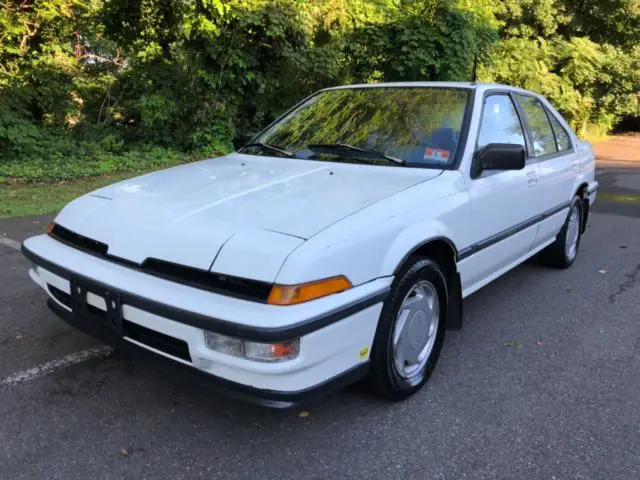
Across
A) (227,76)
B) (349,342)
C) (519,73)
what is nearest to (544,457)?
(349,342)

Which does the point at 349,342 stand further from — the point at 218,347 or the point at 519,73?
the point at 519,73

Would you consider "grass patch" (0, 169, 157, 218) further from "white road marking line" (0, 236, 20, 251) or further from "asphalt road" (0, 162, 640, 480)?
"asphalt road" (0, 162, 640, 480)

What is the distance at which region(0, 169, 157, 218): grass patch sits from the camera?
680 centimetres

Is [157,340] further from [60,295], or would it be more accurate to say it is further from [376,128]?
[376,128]

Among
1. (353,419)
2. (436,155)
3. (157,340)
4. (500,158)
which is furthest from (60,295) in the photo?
(500,158)

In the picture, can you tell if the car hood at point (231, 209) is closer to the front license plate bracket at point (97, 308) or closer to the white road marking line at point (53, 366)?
the front license plate bracket at point (97, 308)

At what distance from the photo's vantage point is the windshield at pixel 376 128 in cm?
341

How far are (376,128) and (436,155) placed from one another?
1.60ft

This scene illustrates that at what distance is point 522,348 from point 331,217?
1.84 meters

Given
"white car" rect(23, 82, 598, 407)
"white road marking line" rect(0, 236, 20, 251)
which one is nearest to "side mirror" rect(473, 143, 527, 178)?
"white car" rect(23, 82, 598, 407)

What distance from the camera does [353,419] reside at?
2.76 metres

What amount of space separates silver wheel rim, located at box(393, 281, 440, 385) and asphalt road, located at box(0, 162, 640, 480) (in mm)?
168

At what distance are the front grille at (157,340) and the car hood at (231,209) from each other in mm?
299

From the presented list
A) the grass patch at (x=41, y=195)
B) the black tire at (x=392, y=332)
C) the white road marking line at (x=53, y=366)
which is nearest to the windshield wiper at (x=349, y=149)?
the black tire at (x=392, y=332)
